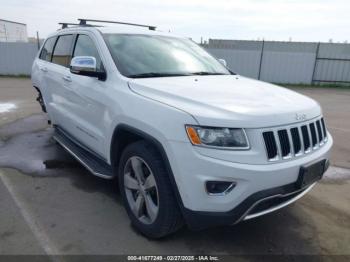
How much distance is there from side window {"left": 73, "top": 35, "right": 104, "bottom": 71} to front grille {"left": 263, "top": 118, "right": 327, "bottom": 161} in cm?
192

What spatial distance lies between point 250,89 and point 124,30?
5.72ft

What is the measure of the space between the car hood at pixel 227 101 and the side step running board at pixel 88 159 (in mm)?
991

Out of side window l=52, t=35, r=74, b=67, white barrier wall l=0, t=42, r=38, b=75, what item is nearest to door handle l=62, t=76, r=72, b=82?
side window l=52, t=35, r=74, b=67

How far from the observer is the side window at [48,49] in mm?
5388

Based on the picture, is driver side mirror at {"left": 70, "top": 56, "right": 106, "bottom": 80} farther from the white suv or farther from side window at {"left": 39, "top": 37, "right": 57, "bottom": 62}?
side window at {"left": 39, "top": 37, "right": 57, "bottom": 62}

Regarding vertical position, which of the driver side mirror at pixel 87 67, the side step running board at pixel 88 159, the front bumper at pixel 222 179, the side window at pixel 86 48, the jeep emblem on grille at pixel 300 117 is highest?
the side window at pixel 86 48

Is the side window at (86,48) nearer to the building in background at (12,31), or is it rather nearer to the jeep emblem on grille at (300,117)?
the jeep emblem on grille at (300,117)

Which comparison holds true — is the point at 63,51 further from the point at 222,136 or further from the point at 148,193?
the point at 222,136

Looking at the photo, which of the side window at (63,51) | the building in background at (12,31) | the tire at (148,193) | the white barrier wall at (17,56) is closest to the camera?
the tire at (148,193)

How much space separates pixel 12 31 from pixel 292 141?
32.0 meters

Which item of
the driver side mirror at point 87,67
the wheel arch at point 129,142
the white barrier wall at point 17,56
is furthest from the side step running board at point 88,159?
the white barrier wall at point 17,56

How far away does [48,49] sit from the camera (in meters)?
5.56

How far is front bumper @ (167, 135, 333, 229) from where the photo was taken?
2.30 meters

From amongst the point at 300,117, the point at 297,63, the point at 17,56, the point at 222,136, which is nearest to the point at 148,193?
the point at 222,136
